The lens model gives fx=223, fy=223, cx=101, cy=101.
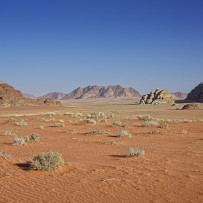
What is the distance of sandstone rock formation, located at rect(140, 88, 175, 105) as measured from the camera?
272 feet

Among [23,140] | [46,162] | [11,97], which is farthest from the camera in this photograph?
[11,97]

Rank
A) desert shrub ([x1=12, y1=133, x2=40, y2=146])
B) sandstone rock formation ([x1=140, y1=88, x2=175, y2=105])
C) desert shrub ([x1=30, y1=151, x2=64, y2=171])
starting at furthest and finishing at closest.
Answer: sandstone rock formation ([x1=140, y1=88, x2=175, y2=105]) < desert shrub ([x1=12, y1=133, x2=40, y2=146]) < desert shrub ([x1=30, y1=151, x2=64, y2=171])

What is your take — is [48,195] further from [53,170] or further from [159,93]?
[159,93]

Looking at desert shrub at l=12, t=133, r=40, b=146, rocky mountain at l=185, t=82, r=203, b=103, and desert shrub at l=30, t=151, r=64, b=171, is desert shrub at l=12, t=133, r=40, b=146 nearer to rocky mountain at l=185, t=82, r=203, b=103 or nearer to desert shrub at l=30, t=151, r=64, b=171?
desert shrub at l=30, t=151, r=64, b=171

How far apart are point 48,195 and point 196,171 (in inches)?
170

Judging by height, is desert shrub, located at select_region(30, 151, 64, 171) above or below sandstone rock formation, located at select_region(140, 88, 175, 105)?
below

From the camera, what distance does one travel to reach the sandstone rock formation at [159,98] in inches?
3266

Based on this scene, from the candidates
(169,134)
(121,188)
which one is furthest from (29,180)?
(169,134)

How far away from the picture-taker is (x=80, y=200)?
14.9 ft

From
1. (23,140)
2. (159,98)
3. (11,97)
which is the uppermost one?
(159,98)

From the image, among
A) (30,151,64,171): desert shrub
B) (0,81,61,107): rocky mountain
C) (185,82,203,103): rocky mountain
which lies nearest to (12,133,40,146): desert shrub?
(30,151,64,171): desert shrub

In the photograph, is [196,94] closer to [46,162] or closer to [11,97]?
[11,97]

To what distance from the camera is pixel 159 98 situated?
277 feet

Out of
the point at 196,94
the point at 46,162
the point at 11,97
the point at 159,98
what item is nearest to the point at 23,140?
the point at 46,162
